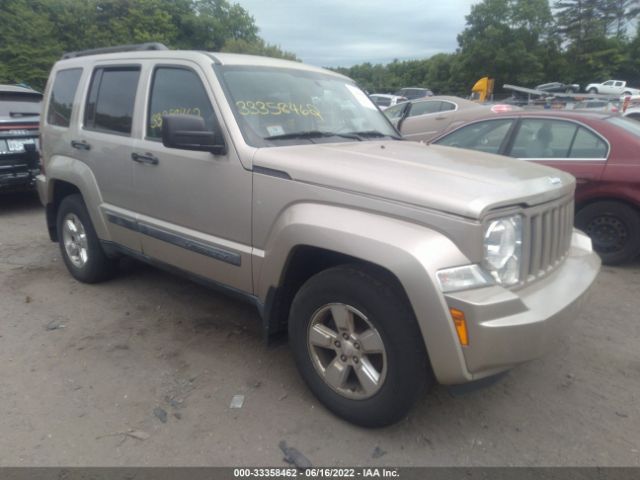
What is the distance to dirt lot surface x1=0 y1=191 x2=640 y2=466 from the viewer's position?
8.28ft

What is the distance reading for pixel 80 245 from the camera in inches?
181

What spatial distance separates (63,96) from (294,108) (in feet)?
8.11

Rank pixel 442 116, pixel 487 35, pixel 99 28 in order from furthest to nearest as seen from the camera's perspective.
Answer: pixel 487 35
pixel 99 28
pixel 442 116

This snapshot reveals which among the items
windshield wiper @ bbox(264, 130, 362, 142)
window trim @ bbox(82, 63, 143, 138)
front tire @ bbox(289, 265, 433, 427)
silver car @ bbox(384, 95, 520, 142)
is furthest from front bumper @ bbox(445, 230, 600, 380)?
silver car @ bbox(384, 95, 520, 142)

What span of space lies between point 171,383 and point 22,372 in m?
1.00

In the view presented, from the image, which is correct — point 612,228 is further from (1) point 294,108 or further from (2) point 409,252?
(2) point 409,252

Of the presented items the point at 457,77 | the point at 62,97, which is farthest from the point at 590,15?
the point at 62,97

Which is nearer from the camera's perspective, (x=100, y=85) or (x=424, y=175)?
(x=424, y=175)

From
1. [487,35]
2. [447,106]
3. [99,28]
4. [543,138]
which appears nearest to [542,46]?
[487,35]

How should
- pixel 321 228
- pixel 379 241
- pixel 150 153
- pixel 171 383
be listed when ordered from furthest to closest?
pixel 150 153, pixel 171 383, pixel 321 228, pixel 379 241

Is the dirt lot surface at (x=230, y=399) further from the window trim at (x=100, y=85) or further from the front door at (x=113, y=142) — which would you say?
the window trim at (x=100, y=85)

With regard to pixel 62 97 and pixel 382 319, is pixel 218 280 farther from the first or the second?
pixel 62 97

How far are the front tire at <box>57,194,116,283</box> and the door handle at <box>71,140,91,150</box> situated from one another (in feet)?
1.61

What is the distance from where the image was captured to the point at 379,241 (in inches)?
90.7
